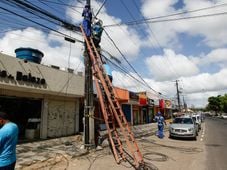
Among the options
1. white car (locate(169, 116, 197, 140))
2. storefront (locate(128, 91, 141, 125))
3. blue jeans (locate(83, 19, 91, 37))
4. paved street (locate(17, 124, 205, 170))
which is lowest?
paved street (locate(17, 124, 205, 170))

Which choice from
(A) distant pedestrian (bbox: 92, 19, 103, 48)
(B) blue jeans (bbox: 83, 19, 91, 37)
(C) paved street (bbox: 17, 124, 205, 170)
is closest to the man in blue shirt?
(C) paved street (bbox: 17, 124, 205, 170)

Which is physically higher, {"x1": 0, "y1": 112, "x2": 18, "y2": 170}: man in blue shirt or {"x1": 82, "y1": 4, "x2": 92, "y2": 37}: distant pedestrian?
{"x1": 82, "y1": 4, "x2": 92, "y2": 37}: distant pedestrian

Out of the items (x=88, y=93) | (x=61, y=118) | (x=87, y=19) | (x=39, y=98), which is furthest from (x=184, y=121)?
(x=87, y=19)

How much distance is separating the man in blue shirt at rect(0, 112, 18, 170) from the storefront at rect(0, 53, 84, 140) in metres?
A: 8.26

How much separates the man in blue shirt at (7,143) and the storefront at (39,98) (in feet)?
27.1

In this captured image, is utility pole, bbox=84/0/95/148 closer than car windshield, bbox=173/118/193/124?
Yes

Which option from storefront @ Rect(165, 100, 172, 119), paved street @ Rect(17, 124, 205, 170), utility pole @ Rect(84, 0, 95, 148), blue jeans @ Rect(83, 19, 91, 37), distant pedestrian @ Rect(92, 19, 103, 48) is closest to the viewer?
paved street @ Rect(17, 124, 205, 170)

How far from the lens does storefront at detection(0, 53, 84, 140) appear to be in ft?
42.6

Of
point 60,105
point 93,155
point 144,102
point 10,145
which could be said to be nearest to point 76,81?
point 60,105

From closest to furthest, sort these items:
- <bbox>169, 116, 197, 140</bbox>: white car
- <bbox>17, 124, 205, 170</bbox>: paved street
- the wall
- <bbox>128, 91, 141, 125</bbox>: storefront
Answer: <bbox>17, 124, 205, 170</bbox>: paved street, the wall, <bbox>169, 116, 197, 140</bbox>: white car, <bbox>128, 91, 141, 125</bbox>: storefront

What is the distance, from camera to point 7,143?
443 cm

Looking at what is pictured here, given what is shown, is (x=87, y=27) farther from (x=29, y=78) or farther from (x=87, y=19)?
(x=29, y=78)

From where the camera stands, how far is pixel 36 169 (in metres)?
8.46

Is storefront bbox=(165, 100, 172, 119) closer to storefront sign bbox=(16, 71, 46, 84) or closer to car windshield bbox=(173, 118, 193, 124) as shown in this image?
car windshield bbox=(173, 118, 193, 124)
